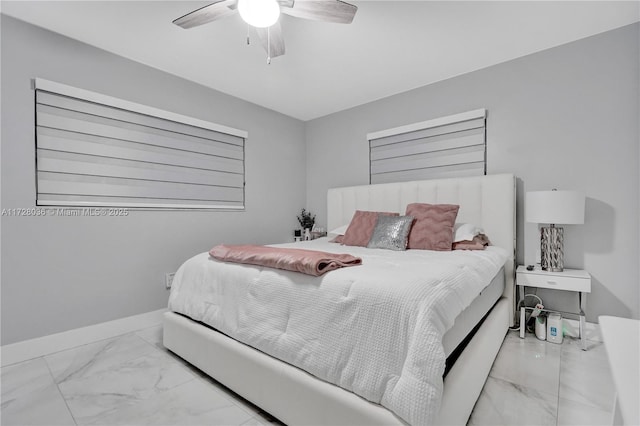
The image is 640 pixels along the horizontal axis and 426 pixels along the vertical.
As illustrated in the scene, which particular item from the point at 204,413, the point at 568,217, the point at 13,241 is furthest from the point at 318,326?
the point at 13,241

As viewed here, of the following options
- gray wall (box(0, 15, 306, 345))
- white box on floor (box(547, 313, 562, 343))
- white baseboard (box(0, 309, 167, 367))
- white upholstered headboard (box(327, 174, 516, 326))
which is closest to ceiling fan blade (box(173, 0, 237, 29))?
gray wall (box(0, 15, 306, 345))

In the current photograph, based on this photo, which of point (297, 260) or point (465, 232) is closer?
point (297, 260)

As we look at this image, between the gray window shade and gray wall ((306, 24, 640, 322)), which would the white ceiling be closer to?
gray wall ((306, 24, 640, 322))

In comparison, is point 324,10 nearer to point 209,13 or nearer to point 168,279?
point 209,13

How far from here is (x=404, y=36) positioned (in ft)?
7.85

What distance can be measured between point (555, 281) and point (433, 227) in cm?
96

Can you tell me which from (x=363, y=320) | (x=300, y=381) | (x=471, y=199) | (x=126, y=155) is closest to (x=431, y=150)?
(x=471, y=199)

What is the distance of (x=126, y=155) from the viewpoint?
2740mm

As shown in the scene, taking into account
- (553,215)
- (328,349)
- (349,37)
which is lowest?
(328,349)

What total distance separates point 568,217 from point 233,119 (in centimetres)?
335

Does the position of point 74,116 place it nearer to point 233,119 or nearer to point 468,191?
point 233,119

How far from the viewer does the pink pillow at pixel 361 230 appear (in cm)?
295

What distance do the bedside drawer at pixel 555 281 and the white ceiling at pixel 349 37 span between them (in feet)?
6.23

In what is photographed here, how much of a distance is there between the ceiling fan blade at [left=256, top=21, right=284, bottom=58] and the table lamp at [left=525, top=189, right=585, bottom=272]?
224 cm
